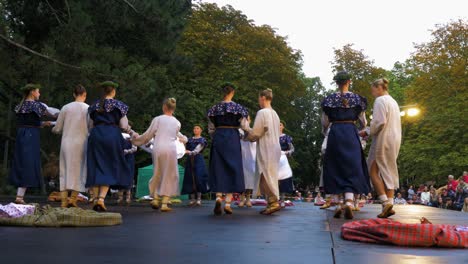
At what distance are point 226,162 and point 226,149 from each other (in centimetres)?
22

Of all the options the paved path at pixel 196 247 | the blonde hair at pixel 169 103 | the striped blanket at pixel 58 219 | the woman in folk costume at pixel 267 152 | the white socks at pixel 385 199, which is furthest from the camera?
the blonde hair at pixel 169 103

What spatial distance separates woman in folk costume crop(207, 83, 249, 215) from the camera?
12.4 metres

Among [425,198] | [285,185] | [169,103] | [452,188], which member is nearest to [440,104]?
[425,198]

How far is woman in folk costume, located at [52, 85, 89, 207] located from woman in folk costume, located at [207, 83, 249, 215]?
220cm

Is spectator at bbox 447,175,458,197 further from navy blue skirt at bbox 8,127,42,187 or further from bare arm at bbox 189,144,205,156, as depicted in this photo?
navy blue skirt at bbox 8,127,42,187

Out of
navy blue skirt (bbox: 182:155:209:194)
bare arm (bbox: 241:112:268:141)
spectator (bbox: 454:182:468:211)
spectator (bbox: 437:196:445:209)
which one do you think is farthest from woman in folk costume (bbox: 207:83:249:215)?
spectator (bbox: 437:196:445:209)

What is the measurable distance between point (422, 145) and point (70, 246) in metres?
40.9

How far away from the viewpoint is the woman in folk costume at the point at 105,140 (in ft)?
40.1

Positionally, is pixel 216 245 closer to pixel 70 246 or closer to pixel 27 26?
pixel 70 246

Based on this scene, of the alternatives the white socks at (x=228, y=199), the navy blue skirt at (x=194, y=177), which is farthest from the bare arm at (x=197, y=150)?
the white socks at (x=228, y=199)

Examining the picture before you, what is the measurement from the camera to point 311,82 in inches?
3661

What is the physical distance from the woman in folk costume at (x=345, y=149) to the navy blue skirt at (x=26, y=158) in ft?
18.4

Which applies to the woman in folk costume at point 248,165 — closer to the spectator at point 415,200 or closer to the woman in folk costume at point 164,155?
the woman in folk costume at point 164,155

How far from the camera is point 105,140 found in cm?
1228
